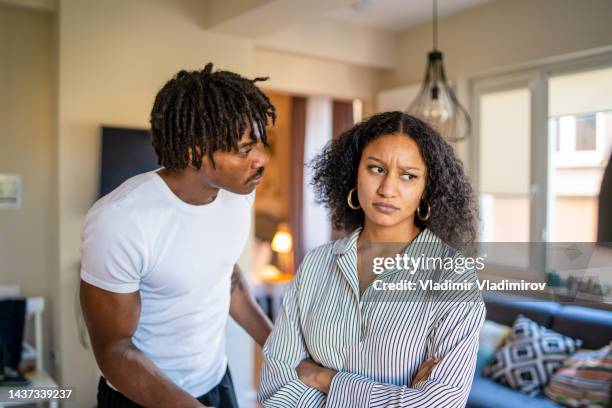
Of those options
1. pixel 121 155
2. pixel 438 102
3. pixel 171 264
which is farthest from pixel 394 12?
pixel 171 264

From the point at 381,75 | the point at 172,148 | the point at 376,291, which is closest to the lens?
the point at 376,291

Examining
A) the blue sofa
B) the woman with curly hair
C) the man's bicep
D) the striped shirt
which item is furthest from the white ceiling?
the man's bicep

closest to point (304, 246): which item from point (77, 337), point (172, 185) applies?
point (77, 337)

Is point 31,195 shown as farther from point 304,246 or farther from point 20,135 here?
point 304,246

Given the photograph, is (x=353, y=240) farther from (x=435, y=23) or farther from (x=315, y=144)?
(x=315, y=144)

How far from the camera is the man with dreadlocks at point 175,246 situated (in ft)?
3.88

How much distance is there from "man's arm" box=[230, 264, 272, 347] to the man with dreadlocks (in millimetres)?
159

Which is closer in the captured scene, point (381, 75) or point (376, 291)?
point (376, 291)

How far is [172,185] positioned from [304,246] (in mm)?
4064

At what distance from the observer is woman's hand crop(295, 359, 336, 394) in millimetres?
1133

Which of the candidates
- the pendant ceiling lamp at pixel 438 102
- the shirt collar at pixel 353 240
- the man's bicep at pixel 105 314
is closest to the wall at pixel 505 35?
the pendant ceiling lamp at pixel 438 102

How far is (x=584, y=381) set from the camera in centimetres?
234

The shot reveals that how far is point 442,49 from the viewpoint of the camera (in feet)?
12.5

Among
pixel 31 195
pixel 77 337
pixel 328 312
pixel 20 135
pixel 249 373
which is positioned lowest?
pixel 249 373
